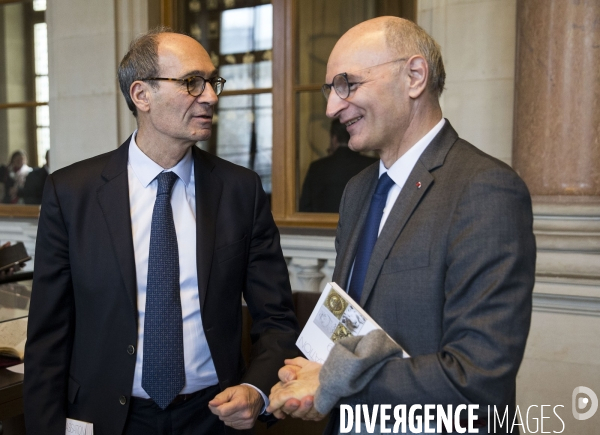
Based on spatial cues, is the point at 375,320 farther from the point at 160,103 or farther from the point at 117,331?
the point at 160,103

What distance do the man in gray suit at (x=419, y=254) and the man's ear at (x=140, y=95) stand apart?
0.73 meters

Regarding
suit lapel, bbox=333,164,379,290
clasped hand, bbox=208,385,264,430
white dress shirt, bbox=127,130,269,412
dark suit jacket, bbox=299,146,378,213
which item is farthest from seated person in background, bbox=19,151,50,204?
suit lapel, bbox=333,164,379,290

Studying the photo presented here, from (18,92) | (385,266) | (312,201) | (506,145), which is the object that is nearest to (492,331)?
(385,266)

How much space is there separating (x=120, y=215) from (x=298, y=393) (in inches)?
33.7

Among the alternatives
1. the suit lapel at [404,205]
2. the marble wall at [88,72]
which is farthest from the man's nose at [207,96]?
the marble wall at [88,72]

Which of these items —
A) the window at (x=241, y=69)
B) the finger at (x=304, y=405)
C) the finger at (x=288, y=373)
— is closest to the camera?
the finger at (x=304, y=405)

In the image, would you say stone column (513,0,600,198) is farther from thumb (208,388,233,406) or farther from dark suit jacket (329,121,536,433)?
thumb (208,388,233,406)

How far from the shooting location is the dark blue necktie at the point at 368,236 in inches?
61.9

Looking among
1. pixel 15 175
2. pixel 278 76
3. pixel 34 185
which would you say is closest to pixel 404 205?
pixel 278 76

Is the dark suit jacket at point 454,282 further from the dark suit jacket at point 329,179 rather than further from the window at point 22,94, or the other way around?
the window at point 22,94

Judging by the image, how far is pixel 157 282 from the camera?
73.8 inches

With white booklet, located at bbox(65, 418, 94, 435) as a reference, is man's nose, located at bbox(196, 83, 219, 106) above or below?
above

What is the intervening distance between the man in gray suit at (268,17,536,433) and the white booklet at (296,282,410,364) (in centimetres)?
5

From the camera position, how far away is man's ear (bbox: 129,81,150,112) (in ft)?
6.82
